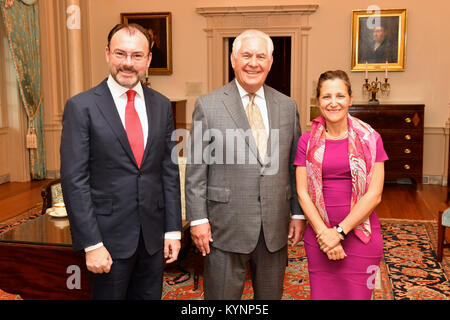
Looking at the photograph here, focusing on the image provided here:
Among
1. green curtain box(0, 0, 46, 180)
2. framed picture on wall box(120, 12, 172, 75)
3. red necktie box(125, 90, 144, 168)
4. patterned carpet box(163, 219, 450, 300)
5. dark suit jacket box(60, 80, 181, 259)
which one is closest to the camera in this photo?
dark suit jacket box(60, 80, 181, 259)

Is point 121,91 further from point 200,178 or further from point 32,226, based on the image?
point 32,226

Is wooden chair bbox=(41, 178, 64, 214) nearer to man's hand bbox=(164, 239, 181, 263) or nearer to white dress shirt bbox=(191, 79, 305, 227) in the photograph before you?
man's hand bbox=(164, 239, 181, 263)

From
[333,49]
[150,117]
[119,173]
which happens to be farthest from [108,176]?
[333,49]

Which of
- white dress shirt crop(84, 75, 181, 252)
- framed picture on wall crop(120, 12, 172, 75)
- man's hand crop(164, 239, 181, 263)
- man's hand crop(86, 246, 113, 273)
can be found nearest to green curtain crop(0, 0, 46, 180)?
framed picture on wall crop(120, 12, 172, 75)

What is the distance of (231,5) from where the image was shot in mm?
9000

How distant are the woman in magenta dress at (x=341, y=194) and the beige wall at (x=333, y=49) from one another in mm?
6647

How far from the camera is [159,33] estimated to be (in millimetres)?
9328

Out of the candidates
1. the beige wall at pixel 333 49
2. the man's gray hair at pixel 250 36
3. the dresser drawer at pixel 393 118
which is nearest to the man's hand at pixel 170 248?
the man's gray hair at pixel 250 36

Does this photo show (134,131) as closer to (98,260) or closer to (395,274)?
(98,260)

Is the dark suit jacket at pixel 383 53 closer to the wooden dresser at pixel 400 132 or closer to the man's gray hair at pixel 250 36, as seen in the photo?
the wooden dresser at pixel 400 132

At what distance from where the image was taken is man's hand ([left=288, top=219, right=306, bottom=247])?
2609 mm

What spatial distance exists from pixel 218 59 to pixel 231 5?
993mm

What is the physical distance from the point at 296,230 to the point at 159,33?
7428 millimetres

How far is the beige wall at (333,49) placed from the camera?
8469mm
